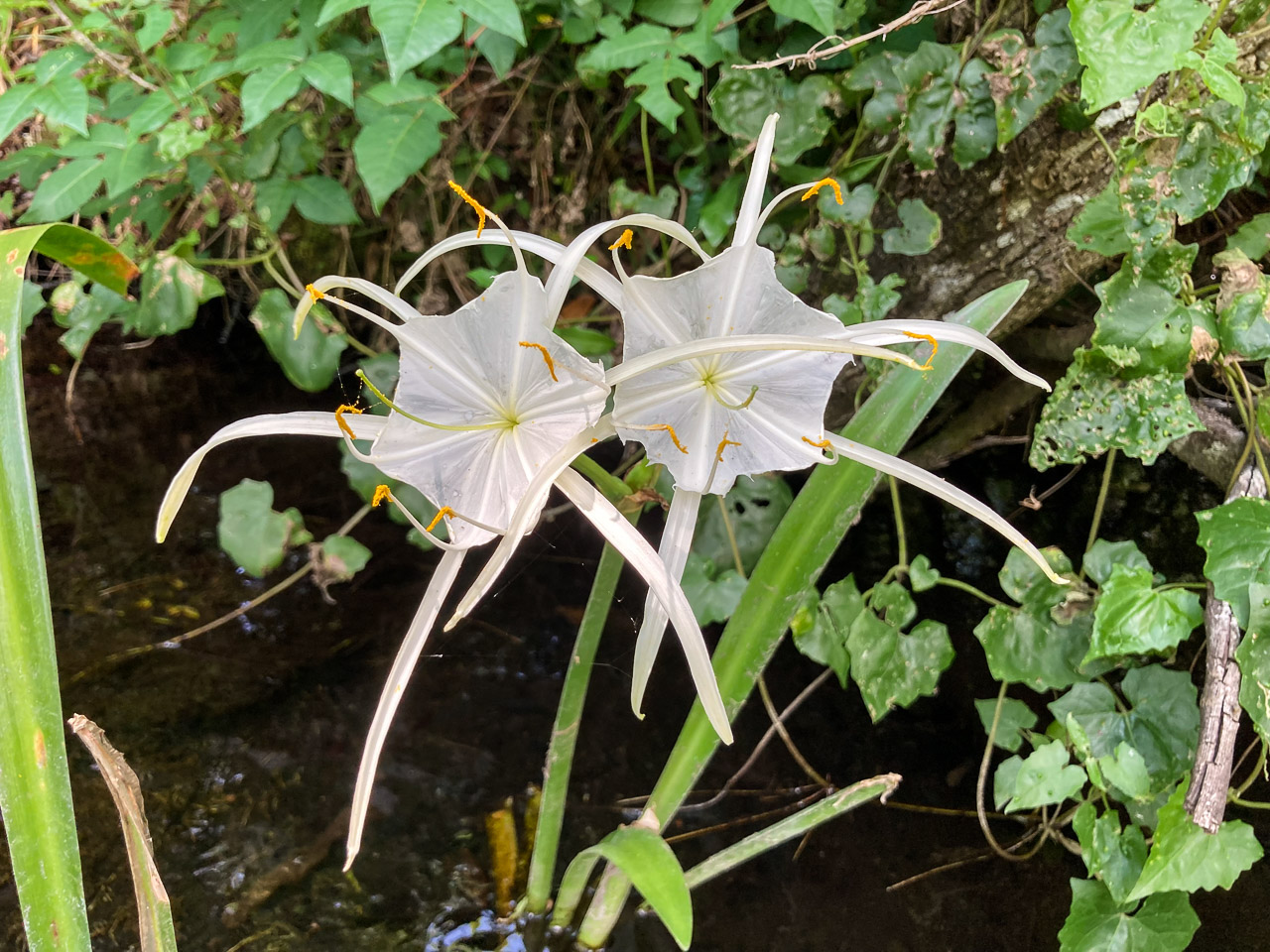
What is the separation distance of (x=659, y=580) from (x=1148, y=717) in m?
0.55

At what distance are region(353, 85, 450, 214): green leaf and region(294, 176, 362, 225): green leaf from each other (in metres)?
0.13

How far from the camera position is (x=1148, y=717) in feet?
2.28

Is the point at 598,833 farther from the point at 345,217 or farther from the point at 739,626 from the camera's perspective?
the point at 345,217

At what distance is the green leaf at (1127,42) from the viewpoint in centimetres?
54

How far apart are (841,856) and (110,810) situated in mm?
805

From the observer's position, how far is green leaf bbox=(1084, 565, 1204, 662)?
2.13 feet

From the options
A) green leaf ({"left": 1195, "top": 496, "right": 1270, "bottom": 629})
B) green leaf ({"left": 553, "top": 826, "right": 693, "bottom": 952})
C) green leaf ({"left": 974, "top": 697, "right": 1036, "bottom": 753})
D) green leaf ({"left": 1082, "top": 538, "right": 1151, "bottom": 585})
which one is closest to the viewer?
Answer: green leaf ({"left": 553, "top": 826, "right": 693, "bottom": 952})

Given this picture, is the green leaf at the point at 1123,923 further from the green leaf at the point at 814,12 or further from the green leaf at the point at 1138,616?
the green leaf at the point at 814,12

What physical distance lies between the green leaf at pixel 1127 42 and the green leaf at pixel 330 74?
625 millimetres

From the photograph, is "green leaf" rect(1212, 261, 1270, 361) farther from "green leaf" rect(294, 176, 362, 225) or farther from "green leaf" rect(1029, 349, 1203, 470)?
"green leaf" rect(294, 176, 362, 225)

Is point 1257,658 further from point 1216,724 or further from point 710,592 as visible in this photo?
point 710,592

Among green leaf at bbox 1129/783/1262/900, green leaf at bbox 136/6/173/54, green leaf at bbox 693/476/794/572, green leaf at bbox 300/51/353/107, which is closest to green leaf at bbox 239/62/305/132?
green leaf at bbox 300/51/353/107

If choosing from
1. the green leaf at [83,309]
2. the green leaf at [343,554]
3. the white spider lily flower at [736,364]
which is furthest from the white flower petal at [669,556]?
the green leaf at [83,309]

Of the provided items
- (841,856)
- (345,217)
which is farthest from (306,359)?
(841,856)
